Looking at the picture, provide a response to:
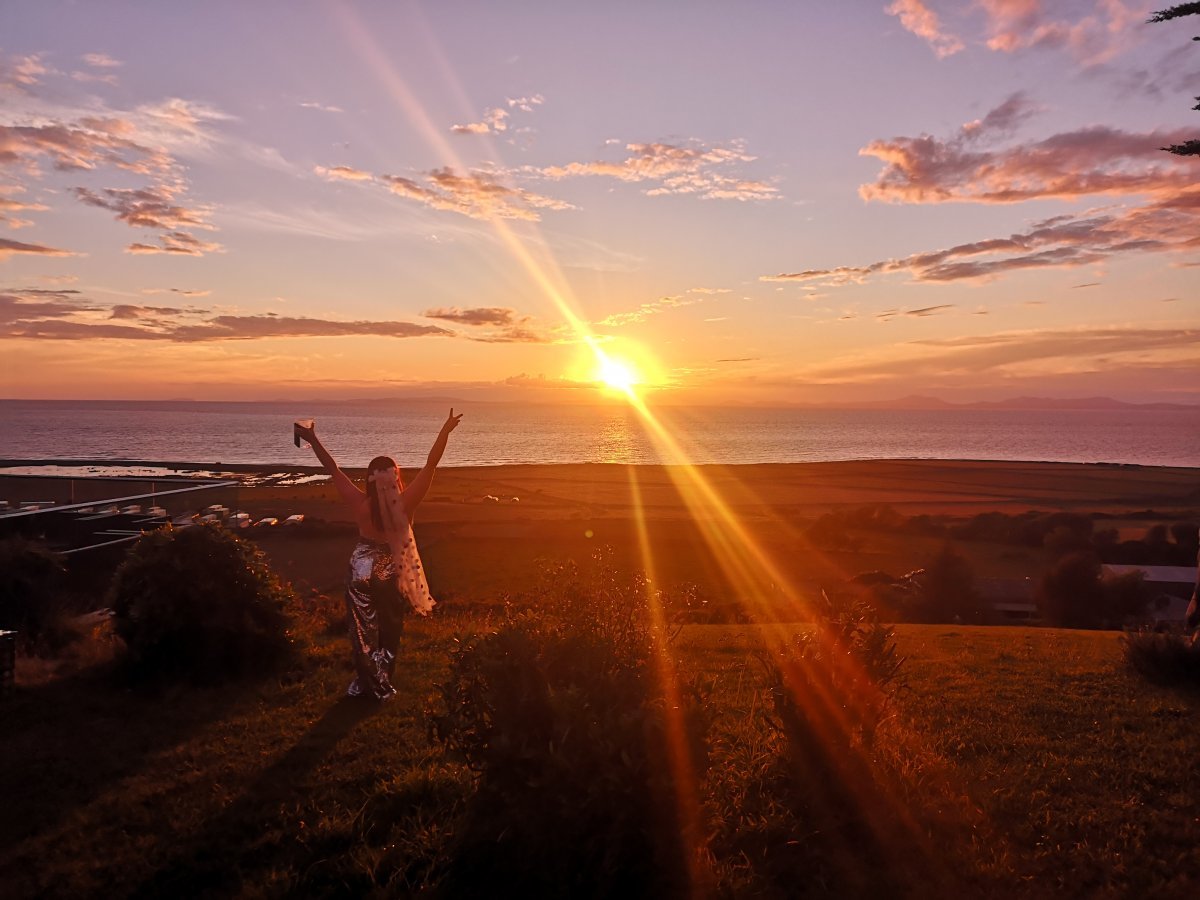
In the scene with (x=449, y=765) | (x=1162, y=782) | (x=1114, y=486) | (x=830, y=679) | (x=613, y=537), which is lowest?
(x=1114, y=486)

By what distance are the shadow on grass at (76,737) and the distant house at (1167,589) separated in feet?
81.4

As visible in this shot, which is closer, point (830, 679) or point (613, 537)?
point (830, 679)

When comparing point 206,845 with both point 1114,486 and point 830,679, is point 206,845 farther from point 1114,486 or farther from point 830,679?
point 1114,486

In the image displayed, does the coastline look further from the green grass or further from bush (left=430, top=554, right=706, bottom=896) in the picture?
the green grass

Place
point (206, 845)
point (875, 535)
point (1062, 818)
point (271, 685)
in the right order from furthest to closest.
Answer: point (875, 535)
point (271, 685)
point (1062, 818)
point (206, 845)

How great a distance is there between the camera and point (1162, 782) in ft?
21.9

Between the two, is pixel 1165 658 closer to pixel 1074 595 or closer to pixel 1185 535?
pixel 1074 595

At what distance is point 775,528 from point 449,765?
45.5 m

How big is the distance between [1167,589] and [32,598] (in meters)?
32.1

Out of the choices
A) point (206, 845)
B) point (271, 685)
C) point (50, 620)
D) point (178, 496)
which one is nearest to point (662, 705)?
point (206, 845)

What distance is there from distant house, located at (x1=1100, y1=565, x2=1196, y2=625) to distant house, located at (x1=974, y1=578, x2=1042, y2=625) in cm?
259

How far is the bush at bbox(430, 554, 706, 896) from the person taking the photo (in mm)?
4594

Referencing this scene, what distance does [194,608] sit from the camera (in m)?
9.20

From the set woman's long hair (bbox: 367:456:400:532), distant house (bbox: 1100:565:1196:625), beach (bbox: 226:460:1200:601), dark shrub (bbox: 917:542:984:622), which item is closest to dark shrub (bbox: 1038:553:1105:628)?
distant house (bbox: 1100:565:1196:625)
